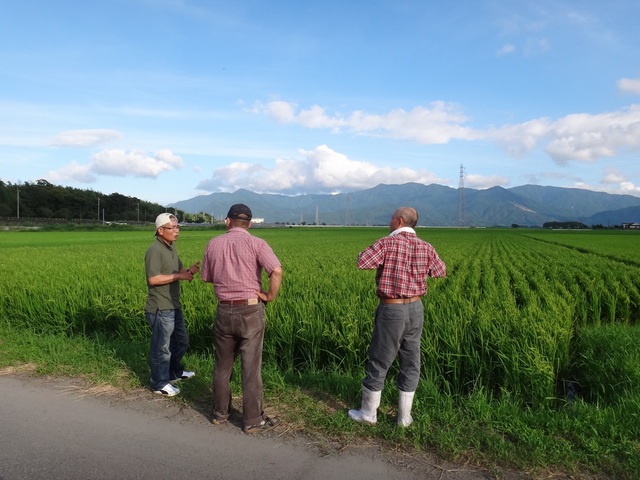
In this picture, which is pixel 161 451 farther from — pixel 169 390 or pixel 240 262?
pixel 240 262

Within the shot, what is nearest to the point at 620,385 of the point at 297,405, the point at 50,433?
the point at 297,405

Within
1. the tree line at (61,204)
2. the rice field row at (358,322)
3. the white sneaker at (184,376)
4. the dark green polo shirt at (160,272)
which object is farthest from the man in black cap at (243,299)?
the tree line at (61,204)

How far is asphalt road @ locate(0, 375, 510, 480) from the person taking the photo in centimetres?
291

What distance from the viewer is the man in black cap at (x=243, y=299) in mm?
3545

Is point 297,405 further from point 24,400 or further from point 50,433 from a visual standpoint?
point 24,400

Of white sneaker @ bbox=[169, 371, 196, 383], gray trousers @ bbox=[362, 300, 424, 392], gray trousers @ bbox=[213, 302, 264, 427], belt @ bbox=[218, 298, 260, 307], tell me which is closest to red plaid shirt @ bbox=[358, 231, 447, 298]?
gray trousers @ bbox=[362, 300, 424, 392]

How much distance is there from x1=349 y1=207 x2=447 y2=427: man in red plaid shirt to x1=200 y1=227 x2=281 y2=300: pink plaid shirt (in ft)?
2.62

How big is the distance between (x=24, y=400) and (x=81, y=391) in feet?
1.55

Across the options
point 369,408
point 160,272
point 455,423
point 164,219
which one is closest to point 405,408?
point 369,408

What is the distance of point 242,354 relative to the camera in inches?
142

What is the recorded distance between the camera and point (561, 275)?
12852 millimetres

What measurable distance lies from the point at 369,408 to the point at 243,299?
1386 mm

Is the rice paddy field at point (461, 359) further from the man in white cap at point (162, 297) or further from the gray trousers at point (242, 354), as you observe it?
the gray trousers at point (242, 354)

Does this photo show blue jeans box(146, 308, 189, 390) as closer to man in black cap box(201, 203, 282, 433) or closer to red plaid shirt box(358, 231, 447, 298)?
man in black cap box(201, 203, 282, 433)
